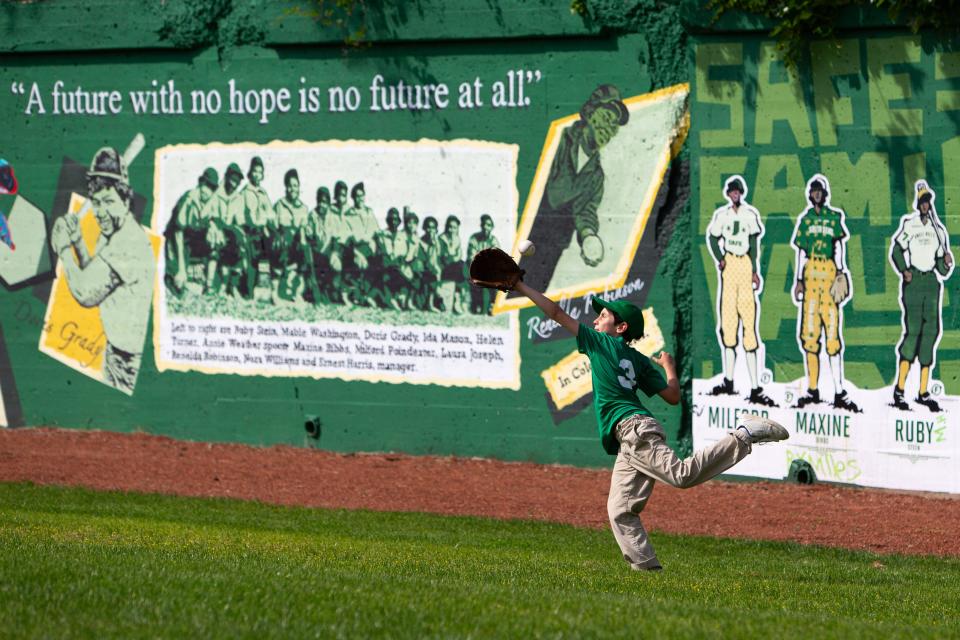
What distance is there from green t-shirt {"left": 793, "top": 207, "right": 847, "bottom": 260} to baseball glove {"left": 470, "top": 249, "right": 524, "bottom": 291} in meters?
5.49

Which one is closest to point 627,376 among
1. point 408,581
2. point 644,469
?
point 644,469

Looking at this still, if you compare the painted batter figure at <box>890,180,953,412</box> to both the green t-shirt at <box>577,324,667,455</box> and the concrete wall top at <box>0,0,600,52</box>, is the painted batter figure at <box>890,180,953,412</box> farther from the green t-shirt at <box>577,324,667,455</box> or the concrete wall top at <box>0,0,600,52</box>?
the green t-shirt at <box>577,324,667,455</box>

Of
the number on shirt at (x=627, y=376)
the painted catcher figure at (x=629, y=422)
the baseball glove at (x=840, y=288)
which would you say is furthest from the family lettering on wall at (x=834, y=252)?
the number on shirt at (x=627, y=376)

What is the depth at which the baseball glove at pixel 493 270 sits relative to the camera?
784 cm

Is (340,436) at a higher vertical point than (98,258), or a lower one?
lower

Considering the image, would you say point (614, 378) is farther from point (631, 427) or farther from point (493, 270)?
point (493, 270)

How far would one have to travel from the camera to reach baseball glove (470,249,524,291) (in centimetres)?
784

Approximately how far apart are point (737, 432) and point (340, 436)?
24.8 ft

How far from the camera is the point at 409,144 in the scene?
1427 centimetres

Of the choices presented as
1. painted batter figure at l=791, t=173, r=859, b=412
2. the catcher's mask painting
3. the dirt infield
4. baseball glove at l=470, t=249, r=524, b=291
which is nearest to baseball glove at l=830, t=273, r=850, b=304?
painted batter figure at l=791, t=173, r=859, b=412

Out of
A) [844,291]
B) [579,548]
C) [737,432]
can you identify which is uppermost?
[844,291]

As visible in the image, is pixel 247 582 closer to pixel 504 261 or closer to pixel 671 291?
pixel 504 261

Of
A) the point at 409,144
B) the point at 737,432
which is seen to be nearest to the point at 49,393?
the point at 409,144

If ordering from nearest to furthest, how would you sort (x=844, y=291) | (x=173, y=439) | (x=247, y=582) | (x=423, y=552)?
(x=247, y=582)
(x=423, y=552)
(x=844, y=291)
(x=173, y=439)
